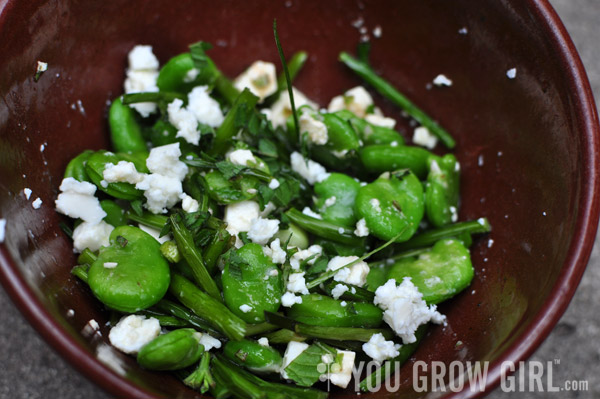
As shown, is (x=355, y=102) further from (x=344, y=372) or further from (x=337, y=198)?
(x=344, y=372)

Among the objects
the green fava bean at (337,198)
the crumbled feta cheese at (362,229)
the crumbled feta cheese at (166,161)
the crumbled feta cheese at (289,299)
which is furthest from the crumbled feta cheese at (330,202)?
the crumbled feta cheese at (166,161)

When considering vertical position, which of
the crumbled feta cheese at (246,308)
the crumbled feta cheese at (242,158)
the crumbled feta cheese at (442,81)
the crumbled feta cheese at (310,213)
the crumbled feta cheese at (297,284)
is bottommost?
the crumbled feta cheese at (246,308)

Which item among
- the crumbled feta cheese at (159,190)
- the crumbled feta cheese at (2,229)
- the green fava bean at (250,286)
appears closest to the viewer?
the crumbled feta cheese at (2,229)

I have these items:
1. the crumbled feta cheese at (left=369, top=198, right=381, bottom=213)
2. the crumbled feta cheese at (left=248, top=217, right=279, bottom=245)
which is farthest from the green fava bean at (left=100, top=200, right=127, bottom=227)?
the crumbled feta cheese at (left=369, top=198, right=381, bottom=213)

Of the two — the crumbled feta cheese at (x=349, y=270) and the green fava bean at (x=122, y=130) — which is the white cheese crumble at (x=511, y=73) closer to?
the crumbled feta cheese at (x=349, y=270)

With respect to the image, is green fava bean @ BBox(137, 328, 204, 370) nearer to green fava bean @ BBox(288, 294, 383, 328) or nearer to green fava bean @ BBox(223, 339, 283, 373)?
green fava bean @ BBox(223, 339, 283, 373)

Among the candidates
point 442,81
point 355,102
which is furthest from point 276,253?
point 442,81
